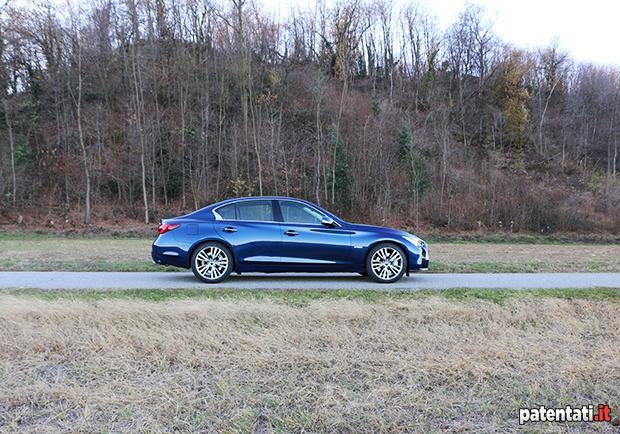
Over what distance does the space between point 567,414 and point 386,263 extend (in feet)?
19.9

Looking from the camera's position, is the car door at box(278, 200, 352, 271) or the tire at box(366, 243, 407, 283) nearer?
the car door at box(278, 200, 352, 271)

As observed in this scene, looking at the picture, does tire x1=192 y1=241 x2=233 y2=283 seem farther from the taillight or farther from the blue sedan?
the taillight

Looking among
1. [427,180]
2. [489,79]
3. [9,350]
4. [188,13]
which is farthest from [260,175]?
[489,79]

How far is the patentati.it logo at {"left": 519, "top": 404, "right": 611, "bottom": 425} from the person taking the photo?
3492 mm

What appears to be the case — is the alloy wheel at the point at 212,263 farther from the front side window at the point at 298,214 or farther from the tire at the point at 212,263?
the front side window at the point at 298,214

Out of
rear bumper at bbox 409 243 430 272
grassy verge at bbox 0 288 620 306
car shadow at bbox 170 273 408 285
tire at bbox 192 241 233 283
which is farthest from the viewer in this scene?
car shadow at bbox 170 273 408 285

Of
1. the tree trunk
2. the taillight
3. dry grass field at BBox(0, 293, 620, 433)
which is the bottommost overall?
dry grass field at BBox(0, 293, 620, 433)

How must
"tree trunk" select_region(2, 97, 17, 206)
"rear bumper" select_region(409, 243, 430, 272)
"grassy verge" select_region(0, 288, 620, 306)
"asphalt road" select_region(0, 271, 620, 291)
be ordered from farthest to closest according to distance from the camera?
1. "tree trunk" select_region(2, 97, 17, 206)
2. "rear bumper" select_region(409, 243, 430, 272)
3. "asphalt road" select_region(0, 271, 620, 291)
4. "grassy verge" select_region(0, 288, 620, 306)

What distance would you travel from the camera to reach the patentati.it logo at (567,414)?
3492 millimetres

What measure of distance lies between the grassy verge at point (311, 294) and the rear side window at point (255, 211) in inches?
68.8

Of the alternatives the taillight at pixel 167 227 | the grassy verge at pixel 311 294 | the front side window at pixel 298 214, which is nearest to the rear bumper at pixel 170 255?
the taillight at pixel 167 227

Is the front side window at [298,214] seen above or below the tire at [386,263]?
above

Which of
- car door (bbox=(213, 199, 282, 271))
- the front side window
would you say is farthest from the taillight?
the front side window

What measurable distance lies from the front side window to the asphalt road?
3.79 ft
